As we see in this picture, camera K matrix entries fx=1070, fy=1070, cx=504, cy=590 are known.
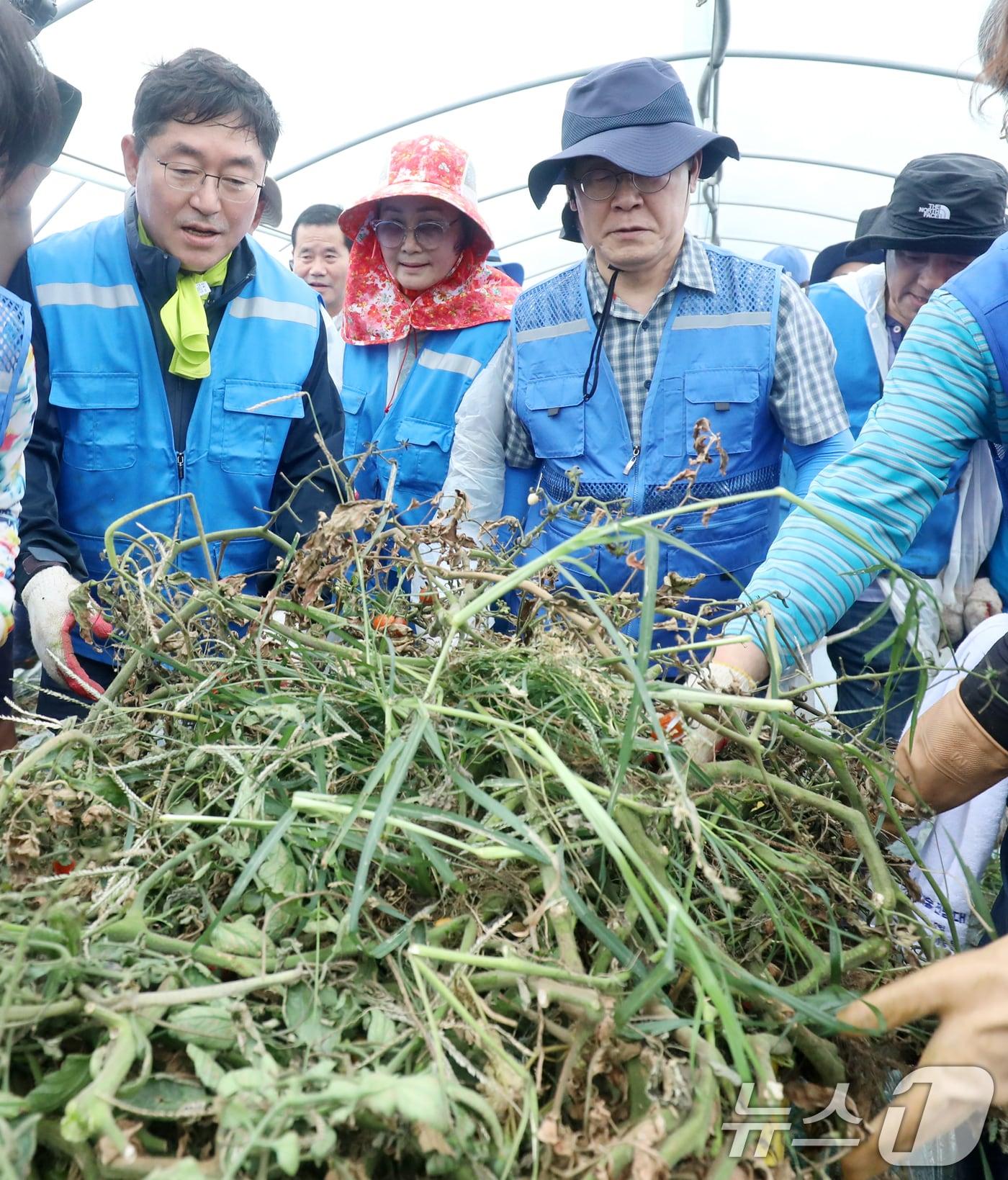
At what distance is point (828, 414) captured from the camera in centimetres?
198

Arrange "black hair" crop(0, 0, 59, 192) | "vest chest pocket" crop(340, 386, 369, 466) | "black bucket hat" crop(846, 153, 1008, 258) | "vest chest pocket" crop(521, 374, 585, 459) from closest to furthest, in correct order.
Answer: "black hair" crop(0, 0, 59, 192) → "vest chest pocket" crop(521, 374, 585, 459) → "black bucket hat" crop(846, 153, 1008, 258) → "vest chest pocket" crop(340, 386, 369, 466)

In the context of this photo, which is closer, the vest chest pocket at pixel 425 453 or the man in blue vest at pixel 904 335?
the man in blue vest at pixel 904 335

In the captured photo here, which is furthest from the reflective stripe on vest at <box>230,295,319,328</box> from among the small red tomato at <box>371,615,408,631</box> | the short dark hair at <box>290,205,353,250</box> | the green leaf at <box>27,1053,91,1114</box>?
the short dark hair at <box>290,205,353,250</box>

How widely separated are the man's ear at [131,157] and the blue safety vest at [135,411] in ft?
0.31

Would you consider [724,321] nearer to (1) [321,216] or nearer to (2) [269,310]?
(2) [269,310]

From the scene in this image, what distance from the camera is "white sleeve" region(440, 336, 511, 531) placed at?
2143mm

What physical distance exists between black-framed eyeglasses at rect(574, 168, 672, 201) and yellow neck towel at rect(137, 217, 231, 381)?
0.70m

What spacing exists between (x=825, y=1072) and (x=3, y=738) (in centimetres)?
106

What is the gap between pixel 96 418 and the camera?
194 centimetres

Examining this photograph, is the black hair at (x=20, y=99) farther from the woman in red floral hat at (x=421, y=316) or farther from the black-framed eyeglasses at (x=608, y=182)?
the woman in red floral hat at (x=421, y=316)

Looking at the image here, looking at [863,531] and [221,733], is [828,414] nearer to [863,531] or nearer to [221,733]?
[863,531]

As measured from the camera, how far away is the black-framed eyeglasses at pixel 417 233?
8.14 ft

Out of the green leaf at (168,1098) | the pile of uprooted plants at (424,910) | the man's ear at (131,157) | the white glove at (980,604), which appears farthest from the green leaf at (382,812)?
the white glove at (980,604)
